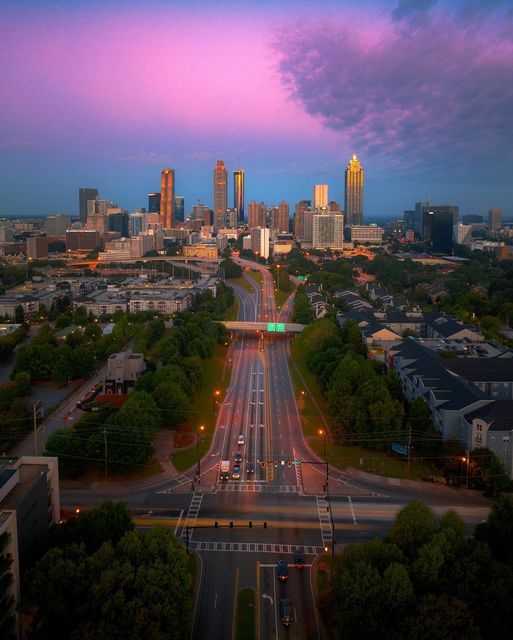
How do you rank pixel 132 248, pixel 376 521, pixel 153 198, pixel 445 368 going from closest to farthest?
1. pixel 376 521
2. pixel 445 368
3. pixel 132 248
4. pixel 153 198


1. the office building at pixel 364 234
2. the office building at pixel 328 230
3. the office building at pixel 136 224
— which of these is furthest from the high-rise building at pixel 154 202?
the office building at pixel 328 230

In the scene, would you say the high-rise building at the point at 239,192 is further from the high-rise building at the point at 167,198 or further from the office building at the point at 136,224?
the office building at the point at 136,224

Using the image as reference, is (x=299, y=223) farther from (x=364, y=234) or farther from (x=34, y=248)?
(x=34, y=248)

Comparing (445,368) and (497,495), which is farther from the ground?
(445,368)

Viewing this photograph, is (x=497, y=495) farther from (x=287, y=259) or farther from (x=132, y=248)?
(x=132, y=248)

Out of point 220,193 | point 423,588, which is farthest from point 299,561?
point 220,193

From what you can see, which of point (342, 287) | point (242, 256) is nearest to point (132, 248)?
point (242, 256)

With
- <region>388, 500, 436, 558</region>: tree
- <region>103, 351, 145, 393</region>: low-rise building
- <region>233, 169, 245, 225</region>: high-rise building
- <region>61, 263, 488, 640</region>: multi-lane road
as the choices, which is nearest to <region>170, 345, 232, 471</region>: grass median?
<region>61, 263, 488, 640</region>: multi-lane road
